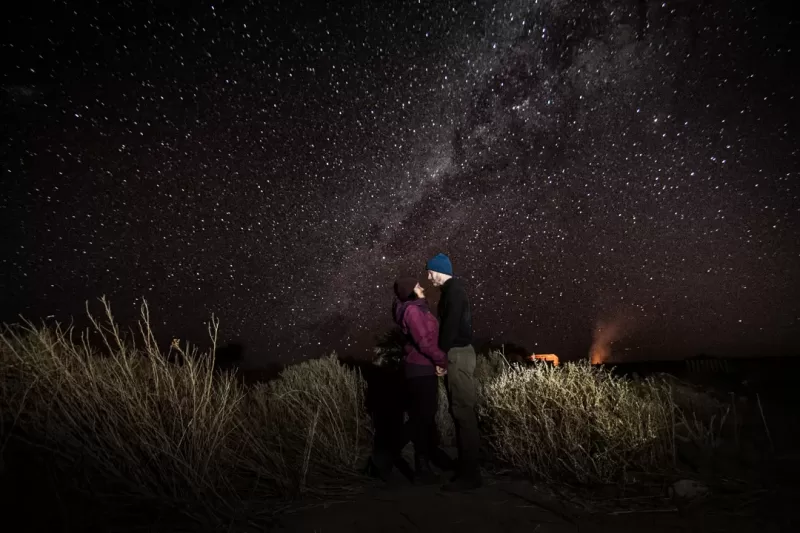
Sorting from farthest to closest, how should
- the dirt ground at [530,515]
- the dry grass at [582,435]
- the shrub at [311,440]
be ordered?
the dry grass at [582,435], the shrub at [311,440], the dirt ground at [530,515]

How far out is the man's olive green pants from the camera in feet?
10.4

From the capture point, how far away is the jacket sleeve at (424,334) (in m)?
3.31

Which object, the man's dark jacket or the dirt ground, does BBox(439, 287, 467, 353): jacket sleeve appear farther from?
the dirt ground

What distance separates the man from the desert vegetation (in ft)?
1.90

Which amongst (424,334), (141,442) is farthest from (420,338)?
(141,442)

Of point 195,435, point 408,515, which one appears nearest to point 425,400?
point 408,515

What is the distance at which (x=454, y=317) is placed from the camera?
3186mm

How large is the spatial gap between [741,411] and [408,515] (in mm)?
5799

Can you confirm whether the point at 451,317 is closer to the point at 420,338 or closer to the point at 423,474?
the point at 420,338

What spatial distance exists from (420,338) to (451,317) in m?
0.36

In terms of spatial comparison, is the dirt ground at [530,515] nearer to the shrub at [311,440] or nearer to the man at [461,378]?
the man at [461,378]

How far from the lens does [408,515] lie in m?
2.67

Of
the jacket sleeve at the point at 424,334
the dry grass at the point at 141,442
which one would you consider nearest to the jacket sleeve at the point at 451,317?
the jacket sleeve at the point at 424,334

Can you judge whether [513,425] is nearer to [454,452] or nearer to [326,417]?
[454,452]
